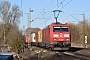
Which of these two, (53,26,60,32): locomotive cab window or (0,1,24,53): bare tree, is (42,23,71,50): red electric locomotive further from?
(0,1,24,53): bare tree

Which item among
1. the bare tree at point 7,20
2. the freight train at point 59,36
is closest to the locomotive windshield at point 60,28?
the freight train at point 59,36

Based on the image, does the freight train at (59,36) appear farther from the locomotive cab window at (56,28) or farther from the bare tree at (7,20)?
the bare tree at (7,20)

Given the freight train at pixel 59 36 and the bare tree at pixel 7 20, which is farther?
the bare tree at pixel 7 20

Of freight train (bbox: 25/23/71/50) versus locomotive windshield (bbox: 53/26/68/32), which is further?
locomotive windshield (bbox: 53/26/68/32)

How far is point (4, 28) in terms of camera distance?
213 ft

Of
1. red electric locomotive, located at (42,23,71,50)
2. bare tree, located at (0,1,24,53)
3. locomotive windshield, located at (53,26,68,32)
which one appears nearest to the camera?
red electric locomotive, located at (42,23,71,50)

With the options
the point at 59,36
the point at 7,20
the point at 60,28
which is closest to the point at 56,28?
the point at 60,28

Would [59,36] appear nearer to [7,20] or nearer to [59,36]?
[59,36]

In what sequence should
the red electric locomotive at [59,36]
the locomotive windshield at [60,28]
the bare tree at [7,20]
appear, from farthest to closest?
the bare tree at [7,20], the locomotive windshield at [60,28], the red electric locomotive at [59,36]

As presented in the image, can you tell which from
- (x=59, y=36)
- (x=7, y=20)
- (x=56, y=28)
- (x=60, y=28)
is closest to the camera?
(x=59, y=36)

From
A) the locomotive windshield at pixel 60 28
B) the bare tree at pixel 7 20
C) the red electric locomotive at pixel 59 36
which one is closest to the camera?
the red electric locomotive at pixel 59 36

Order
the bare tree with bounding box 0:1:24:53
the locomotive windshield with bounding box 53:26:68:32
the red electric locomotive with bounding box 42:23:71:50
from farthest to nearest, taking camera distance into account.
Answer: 1. the bare tree with bounding box 0:1:24:53
2. the locomotive windshield with bounding box 53:26:68:32
3. the red electric locomotive with bounding box 42:23:71:50

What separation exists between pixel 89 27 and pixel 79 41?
5394 millimetres

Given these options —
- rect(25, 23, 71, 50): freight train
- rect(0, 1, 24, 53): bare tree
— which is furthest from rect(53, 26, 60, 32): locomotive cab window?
rect(0, 1, 24, 53): bare tree
